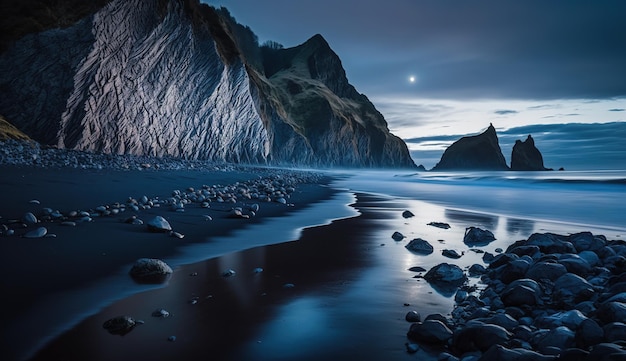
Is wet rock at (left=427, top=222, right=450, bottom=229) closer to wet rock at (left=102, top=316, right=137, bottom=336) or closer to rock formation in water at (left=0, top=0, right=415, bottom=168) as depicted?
wet rock at (left=102, top=316, right=137, bottom=336)

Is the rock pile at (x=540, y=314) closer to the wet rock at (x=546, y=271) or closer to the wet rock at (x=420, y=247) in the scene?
the wet rock at (x=546, y=271)

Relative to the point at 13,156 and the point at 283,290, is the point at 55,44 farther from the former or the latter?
the point at 283,290

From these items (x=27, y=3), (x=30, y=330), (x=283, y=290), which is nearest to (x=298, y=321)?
(x=283, y=290)

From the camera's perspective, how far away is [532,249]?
4.73 meters

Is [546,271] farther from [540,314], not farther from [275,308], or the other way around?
[275,308]

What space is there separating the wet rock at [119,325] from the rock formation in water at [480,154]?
15500 centimetres

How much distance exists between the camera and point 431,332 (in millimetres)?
2604

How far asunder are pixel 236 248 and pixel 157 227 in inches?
55.6

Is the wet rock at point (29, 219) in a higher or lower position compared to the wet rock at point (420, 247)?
higher

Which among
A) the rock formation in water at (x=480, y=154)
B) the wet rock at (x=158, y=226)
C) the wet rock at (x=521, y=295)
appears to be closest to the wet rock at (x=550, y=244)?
the wet rock at (x=521, y=295)

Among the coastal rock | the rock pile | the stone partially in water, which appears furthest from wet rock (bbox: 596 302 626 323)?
the stone partially in water

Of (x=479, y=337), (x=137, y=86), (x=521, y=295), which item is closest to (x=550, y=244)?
(x=521, y=295)

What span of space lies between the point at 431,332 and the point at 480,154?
156 meters

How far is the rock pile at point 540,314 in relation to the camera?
2.13m
